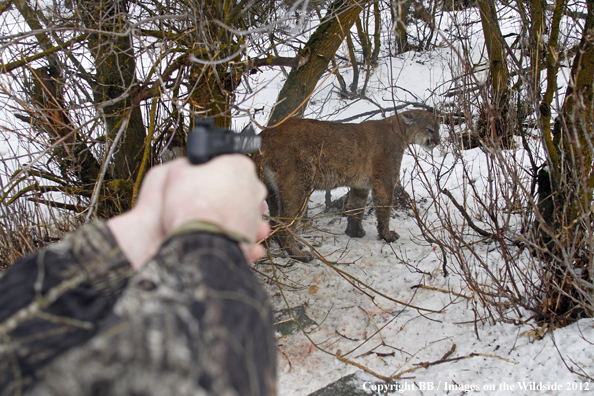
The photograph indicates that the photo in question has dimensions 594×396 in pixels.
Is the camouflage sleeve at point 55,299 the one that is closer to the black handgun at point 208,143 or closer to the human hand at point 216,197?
the human hand at point 216,197

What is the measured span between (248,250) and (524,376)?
2.45 metres

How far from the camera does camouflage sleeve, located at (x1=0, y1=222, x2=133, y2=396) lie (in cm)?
82

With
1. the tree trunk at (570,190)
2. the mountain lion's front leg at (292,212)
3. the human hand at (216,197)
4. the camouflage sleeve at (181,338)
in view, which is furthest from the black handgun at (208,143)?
the mountain lion's front leg at (292,212)

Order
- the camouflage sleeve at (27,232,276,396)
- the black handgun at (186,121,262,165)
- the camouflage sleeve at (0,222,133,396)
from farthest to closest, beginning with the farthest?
1. the black handgun at (186,121,262,165)
2. the camouflage sleeve at (0,222,133,396)
3. the camouflage sleeve at (27,232,276,396)

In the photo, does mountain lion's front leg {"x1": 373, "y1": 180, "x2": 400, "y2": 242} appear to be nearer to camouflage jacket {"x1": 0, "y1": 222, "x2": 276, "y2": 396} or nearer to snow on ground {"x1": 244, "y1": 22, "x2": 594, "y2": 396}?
snow on ground {"x1": 244, "y1": 22, "x2": 594, "y2": 396}

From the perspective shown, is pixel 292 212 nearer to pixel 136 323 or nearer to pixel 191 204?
pixel 191 204

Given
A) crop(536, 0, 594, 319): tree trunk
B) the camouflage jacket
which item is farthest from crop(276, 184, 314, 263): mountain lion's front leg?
the camouflage jacket

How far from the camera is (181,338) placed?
703mm

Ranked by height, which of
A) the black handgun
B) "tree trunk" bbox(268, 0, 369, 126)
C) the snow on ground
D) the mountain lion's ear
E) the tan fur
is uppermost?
"tree trunk" bbox(268, 0, 369, 126)

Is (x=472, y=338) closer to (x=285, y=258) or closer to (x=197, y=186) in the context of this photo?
(x=285, y=258)

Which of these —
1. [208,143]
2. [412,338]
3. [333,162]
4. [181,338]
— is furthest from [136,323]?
[333,162]

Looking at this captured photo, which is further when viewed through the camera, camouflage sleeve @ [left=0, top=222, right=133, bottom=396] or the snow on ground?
the snow on ground

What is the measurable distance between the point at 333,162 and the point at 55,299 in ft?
15.3

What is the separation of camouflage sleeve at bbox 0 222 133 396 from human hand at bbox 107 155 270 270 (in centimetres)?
5
